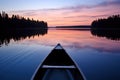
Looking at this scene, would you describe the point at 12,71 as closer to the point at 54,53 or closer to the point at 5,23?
the point at 54,53

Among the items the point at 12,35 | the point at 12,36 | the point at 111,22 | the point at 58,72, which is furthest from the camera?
the point at 111,22

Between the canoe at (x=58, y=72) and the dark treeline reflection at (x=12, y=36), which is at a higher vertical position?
the canoe at (x=58, y=72)

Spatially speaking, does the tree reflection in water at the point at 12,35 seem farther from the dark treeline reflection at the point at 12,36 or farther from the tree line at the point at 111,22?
the tree line at the point at 111,22

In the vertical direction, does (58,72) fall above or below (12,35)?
above

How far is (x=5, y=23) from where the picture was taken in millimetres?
113625

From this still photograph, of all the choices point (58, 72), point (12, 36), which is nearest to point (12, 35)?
point (12, 36)

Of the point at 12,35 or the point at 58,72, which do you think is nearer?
the point at 58,72

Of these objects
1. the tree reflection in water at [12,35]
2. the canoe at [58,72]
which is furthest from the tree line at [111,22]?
the canoe at [58,72]

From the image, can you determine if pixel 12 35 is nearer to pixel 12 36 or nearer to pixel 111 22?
pixel 12 36

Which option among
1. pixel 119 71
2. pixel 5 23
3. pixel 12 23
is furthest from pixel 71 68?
pixel 12 23

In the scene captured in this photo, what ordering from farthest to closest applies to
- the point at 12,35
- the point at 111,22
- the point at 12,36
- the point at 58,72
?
1. the point at 111,22
2. the point at 12,35
3. the point at 12,36
4. the point at 58,72

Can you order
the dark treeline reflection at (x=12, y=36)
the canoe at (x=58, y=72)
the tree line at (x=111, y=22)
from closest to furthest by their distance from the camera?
the canoe at (x=58, y=72) → the dark treeline reflection at (x=12, y=36) → the tree line at (x=111, y=22)

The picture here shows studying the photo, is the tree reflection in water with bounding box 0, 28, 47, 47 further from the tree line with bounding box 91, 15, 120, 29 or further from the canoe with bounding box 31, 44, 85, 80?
the tree line with bounding box 91, 15, 120, 29

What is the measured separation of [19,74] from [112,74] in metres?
6.40
